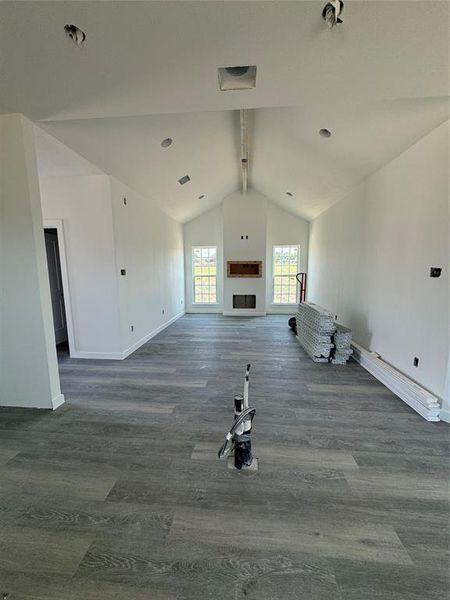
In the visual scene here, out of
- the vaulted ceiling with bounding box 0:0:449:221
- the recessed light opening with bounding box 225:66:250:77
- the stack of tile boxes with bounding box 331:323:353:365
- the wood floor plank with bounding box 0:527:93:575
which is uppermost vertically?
the recessed light opening with bounding box 225:66:250:77

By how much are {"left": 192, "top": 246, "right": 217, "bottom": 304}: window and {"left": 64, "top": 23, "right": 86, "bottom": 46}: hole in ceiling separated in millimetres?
6423

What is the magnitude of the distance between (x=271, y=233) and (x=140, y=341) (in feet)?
17.4

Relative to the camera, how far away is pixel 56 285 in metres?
4.75

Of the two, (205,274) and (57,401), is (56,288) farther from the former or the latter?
(205,274)

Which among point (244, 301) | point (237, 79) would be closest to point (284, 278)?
point (244, 301)

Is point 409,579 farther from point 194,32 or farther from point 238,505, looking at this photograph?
point 194,32

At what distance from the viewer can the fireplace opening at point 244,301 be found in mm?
7758

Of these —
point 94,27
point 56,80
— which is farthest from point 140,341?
point 94,27

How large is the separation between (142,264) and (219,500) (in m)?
4.16

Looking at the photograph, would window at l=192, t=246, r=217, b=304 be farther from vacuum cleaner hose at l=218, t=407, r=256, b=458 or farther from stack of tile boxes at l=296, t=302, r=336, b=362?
vacuum cleaner hose at l=218, t=407, r=256, b=458

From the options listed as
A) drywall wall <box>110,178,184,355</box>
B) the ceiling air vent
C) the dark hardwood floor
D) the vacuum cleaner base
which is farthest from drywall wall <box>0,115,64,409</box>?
the vacuum cleaner base

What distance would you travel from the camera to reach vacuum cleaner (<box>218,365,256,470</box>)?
1717 mm

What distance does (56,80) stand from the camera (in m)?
2.05

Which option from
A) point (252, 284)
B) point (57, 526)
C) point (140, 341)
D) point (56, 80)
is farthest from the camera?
point (252, 284)
